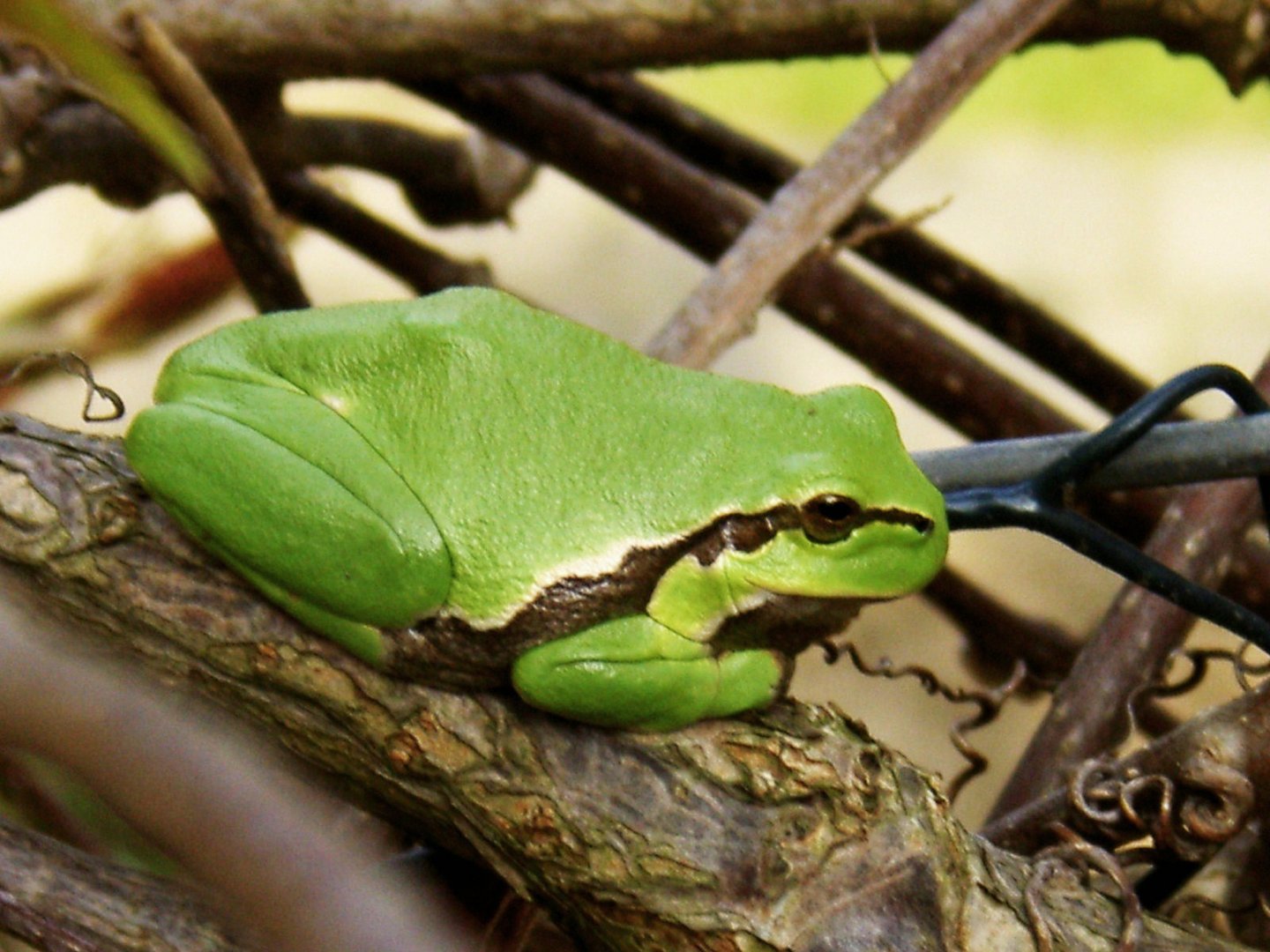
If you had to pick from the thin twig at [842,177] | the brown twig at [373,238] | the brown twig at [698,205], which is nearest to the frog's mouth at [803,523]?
the thin twig at [842,177]

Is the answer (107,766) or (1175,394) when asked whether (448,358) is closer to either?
(1175,394)

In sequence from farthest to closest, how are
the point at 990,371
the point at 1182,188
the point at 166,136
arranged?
the point at 1182,188 < the point at 990,371 < the point at 166,136

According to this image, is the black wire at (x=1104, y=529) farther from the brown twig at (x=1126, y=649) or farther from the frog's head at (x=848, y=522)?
the brown twig at (x=1126, y=649)

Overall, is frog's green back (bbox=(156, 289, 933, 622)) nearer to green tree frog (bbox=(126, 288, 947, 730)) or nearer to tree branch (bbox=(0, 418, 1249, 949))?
green tree frog (bbox=(126, 288, 947, 730))

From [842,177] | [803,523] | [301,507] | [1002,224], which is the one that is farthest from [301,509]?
[1002,224]

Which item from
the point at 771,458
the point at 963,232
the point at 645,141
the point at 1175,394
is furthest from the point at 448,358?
the point at 963,232

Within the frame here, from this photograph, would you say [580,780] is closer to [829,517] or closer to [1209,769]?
[829,517]
